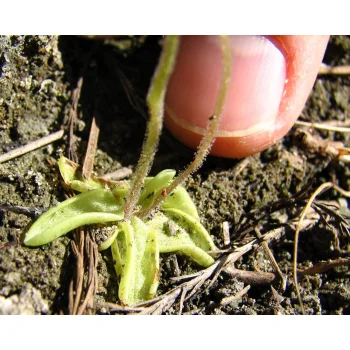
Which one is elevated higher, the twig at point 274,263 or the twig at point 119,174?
the twig at point 119,174

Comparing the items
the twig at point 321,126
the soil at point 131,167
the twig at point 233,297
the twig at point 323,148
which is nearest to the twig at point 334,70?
the soil at point 131,167

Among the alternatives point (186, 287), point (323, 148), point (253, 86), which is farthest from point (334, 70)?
point (186, 287)

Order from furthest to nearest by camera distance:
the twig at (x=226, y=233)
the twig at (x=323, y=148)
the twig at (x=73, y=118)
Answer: the twig at (x=323, y=148) < the twig at (x=73, y=118) < the twig at (x=226, y=233)

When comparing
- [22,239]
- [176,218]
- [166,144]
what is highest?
[166,144]

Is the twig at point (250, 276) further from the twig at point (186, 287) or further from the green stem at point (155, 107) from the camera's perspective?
the green stem at point (155, 107)

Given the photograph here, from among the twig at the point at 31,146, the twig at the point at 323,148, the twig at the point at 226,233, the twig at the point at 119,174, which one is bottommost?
the twig at the point at 226,233

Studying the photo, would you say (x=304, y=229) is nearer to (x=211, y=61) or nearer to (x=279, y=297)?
(x=279, y=297)

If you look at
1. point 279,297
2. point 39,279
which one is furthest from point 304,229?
point 39,279

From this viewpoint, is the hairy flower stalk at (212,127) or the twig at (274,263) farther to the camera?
the twig at (274,263)
